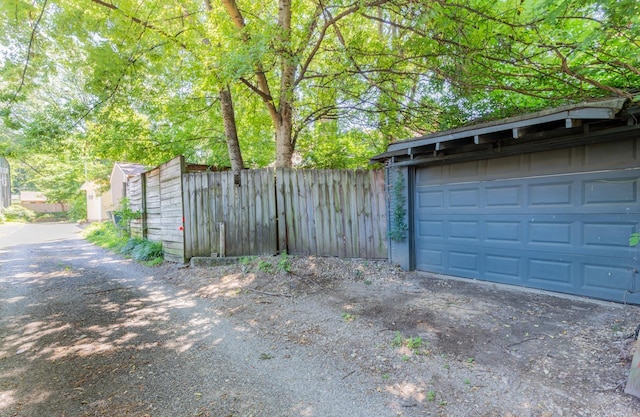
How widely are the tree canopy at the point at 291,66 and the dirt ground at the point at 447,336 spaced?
3.00 metres

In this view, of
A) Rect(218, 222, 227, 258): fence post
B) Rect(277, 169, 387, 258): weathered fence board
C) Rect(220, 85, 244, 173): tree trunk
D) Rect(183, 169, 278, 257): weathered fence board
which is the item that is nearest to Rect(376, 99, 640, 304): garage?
Rect(277, 169, 387, 258): weathered fence board

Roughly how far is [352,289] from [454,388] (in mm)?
2614

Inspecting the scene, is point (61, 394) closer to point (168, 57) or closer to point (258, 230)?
point (258, 230)

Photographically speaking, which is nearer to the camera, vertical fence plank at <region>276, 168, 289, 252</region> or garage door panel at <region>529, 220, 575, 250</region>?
garage door panel at <region>529, 220, 575, 250</region>

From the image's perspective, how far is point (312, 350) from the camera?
3104 mm

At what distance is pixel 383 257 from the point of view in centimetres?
628

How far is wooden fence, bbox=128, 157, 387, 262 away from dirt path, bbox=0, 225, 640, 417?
3.98 ft

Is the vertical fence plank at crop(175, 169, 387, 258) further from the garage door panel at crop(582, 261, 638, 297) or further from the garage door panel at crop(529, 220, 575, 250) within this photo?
the garage door panel at crop(582, 261, 638, 297)

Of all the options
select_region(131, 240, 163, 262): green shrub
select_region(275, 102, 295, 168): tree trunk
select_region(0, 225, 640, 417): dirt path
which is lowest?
select_region(0, 225, 640, 417): dirt path

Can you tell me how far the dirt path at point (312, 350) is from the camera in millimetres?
2270

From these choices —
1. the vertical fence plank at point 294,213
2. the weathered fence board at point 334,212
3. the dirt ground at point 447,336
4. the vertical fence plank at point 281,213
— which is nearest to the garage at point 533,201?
the dirt ground at point 447,336

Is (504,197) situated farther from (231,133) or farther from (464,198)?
(231,133)

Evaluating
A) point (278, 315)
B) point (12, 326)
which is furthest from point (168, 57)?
point (278, 315)

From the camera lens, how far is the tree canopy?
192 inches
